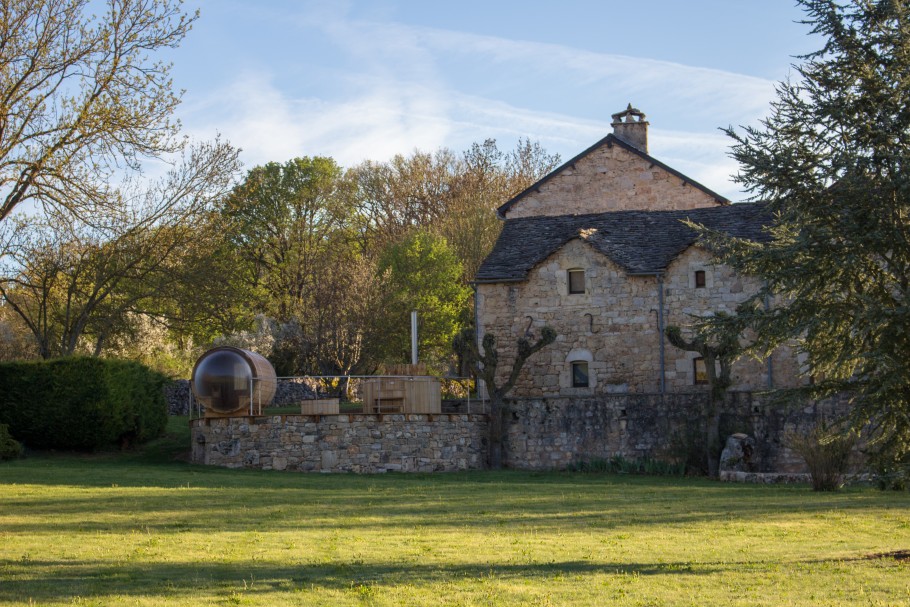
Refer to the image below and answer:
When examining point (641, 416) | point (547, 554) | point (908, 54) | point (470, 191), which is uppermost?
point (470, 191)

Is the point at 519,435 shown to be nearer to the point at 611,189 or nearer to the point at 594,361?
the point at 594,361

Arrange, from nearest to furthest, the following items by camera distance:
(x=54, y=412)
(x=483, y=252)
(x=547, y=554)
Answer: (x=547, y=554), (x=54, y=412), (x=483, y=252)

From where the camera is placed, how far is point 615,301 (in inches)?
1359

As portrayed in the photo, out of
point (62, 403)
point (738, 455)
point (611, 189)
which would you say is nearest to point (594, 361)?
point (738, 455)

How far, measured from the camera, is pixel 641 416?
30.8 metres

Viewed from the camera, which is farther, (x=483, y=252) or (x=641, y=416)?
(x=483, y=252)

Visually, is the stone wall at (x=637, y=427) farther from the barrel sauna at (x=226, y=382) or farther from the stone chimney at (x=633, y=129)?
the stone chimney at (x=633, y=129)

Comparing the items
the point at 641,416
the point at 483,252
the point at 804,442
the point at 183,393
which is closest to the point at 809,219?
the point at 804,442

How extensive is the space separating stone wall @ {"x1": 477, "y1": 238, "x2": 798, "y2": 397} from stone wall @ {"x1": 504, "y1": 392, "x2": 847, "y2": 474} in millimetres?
2481

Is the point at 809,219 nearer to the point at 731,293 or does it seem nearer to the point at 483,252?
the point at 731,293

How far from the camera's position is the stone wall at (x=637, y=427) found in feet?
97.3

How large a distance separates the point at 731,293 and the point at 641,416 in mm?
5505

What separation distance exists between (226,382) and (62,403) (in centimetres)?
432

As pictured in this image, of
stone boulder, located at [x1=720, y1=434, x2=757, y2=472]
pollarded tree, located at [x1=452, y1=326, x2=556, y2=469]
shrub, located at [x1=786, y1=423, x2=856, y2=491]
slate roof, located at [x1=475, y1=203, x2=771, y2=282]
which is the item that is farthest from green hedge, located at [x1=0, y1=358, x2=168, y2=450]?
shrub, located at [x1=786, y1=423, x2=856, y2=491]
